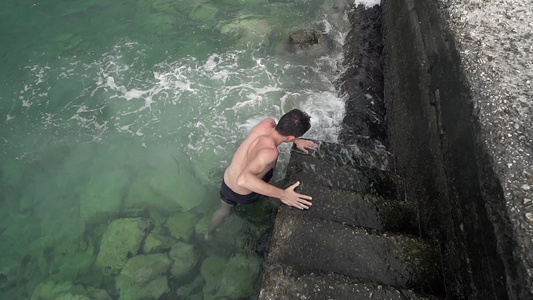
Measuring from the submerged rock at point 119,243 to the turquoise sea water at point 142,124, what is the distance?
27 mm

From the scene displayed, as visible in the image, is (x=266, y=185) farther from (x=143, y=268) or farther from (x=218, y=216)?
(x=143, y=268)

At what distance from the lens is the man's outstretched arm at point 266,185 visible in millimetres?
3475

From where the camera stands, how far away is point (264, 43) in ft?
23.9

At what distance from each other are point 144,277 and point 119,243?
0.64 metres

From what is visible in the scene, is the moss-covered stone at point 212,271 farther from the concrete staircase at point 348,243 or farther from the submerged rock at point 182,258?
the concrete staircase at point 348,243

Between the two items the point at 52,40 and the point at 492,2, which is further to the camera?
the point at 52,40

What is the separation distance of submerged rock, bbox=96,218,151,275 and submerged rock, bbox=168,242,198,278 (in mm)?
522

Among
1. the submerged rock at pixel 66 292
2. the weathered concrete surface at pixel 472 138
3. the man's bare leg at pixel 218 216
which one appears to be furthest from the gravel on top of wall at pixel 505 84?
the submerged rock at pixel 66 292

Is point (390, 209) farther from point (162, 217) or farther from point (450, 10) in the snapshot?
point (162, 217)

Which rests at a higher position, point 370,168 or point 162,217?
point 370,168

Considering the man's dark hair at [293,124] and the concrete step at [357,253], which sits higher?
the man's dark hair at [293,124]

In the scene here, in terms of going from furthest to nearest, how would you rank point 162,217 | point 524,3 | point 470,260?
point 162,217, point 524,3, point 470,260

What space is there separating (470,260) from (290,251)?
1562 mm

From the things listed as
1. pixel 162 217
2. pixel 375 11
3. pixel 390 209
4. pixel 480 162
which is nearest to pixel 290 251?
pixel 390 209
